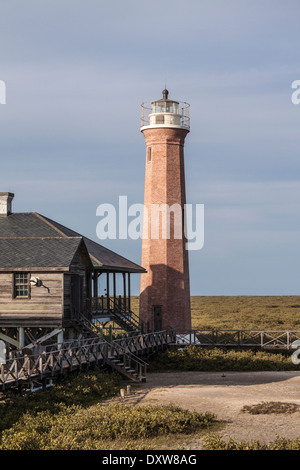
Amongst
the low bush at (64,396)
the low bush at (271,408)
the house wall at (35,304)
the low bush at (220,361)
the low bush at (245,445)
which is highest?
the house wall at (35,304)

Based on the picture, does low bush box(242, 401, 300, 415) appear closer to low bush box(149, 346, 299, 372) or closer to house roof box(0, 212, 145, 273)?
house roof box(0, 212, 145, 273)

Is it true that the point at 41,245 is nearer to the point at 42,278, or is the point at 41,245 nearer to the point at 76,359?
the point at 42,278

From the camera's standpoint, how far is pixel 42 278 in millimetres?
32062

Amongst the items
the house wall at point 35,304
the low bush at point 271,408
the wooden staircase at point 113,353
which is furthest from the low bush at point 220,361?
the low bush at point 271,408

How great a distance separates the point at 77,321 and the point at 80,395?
20.9 feet

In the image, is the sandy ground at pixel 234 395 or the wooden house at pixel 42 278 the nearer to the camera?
the sandy ground at pixel 234 395

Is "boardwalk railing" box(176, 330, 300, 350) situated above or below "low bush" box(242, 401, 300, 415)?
above

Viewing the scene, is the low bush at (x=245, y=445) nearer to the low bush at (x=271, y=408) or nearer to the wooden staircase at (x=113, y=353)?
the low bush at (x=271, y=408)

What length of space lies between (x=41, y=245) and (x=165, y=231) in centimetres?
1282

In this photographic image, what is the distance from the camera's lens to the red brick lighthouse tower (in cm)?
4512

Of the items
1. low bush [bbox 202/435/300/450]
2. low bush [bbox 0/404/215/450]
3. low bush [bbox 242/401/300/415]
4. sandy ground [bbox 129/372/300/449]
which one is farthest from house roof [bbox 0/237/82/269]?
low bush [bbox 202/435/300/450]

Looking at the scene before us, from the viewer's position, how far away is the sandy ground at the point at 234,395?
23.4 m

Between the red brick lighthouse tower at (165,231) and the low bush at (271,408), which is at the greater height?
the red brick lighthouse tower at (165,231)

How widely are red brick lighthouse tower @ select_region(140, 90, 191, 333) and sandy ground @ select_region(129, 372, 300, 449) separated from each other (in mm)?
7856
